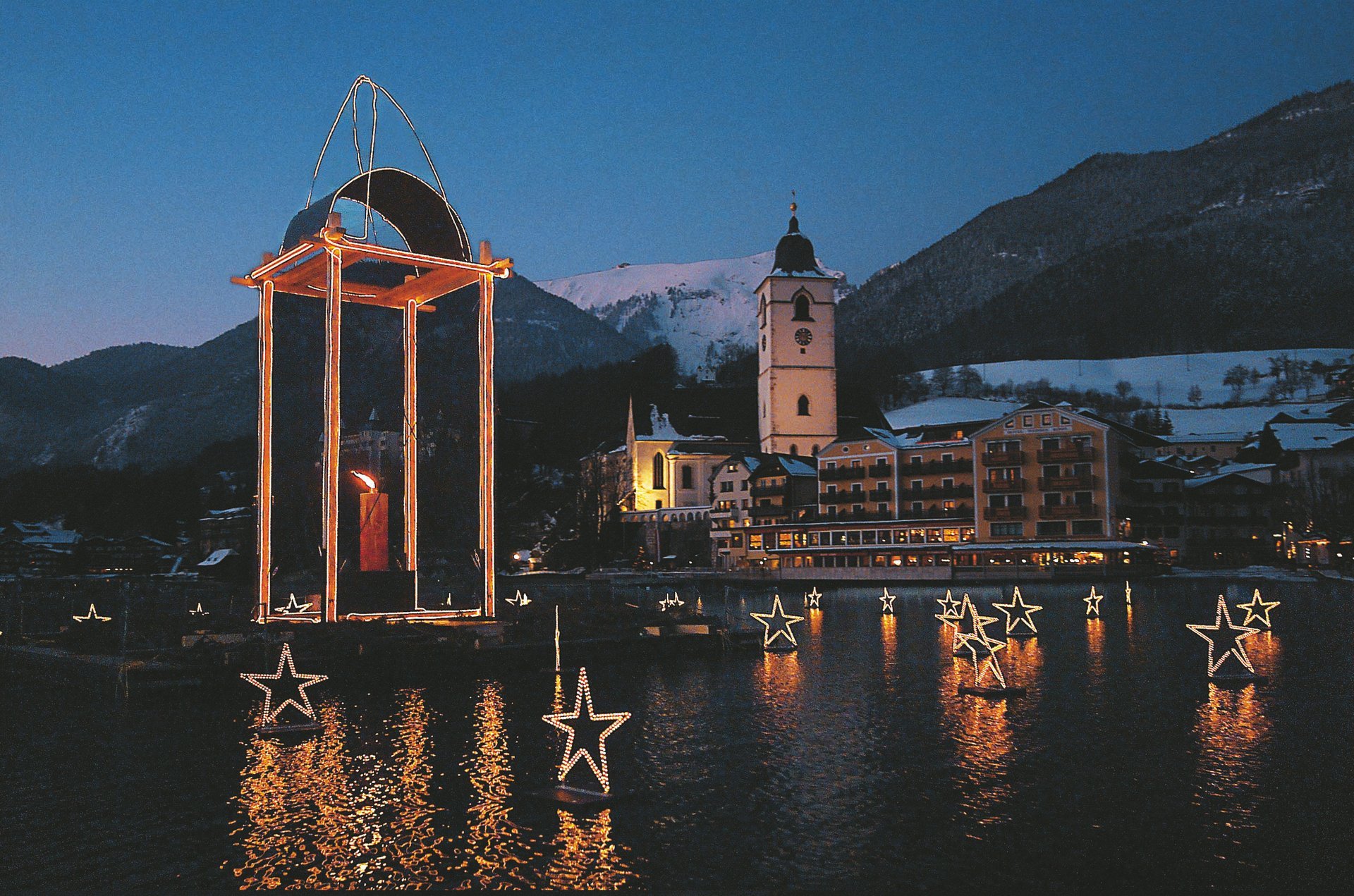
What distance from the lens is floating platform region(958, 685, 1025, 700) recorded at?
2012cm

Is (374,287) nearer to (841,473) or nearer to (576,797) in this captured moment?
(576,797)

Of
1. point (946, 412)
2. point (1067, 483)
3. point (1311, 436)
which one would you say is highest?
point (946, 412)

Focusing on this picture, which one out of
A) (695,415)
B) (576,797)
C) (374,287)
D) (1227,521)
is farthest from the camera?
(695,415)

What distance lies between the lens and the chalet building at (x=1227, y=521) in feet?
293

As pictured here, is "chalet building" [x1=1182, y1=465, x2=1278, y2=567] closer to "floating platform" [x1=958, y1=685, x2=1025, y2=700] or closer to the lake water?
the lake water

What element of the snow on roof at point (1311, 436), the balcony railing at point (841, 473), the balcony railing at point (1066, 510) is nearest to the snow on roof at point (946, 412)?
the snow on roof at point (1311, 436)

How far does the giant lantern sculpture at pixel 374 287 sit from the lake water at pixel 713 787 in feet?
9.88

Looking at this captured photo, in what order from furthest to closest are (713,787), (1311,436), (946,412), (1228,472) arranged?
(946,412) → (1311,436) → (1228,472) → (713,787)

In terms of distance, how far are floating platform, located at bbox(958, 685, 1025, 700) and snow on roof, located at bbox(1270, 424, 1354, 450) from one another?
95.2 metres

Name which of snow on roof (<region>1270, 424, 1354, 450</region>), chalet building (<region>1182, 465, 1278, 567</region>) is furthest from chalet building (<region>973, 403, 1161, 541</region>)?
snow on roof (<region>1270, 424, 1354, 450</region>)

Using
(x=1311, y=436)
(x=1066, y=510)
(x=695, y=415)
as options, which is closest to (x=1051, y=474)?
(x=1066, y=510)

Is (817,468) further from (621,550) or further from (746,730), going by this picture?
(746,730)

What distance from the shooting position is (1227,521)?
89.8 meters

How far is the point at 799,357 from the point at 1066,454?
33824 millimetres
